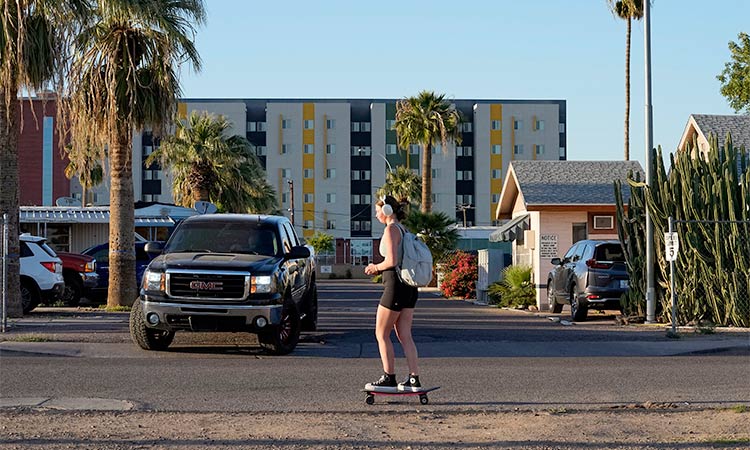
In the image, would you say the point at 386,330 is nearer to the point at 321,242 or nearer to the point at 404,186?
the point at 404,186

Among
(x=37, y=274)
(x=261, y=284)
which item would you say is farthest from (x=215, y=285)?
(x=37, y=274)

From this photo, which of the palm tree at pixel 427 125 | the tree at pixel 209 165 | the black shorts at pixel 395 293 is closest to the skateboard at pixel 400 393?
the black shorts at pixel 395 293

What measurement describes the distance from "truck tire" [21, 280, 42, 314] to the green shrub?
12.4m

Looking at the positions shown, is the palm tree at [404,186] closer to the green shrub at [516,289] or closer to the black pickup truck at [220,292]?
the green shrub at [516,289]

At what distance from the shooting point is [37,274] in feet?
76.5

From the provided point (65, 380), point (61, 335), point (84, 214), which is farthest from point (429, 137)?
point (65, 380)

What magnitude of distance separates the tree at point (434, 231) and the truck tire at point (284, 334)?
1224 inches

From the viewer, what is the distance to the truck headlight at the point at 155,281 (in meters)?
14.4

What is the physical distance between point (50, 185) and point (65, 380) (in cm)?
6871

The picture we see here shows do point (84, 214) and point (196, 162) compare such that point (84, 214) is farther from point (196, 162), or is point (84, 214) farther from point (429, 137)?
point (429, 137)

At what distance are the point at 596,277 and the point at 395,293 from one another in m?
12.9

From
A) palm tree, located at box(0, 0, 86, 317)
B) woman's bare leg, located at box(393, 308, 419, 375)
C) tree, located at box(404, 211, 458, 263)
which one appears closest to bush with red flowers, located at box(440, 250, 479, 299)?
tree, located at box(404, 211, 458, 263)

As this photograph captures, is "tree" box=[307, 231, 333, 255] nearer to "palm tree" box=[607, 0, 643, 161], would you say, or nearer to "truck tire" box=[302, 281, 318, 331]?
"palm tree" box=[607, 0, 643, 161]

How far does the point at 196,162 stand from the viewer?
149 ft
